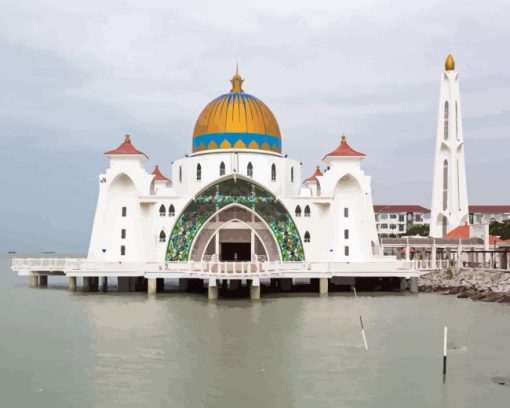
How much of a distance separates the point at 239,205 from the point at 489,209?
69.4 m

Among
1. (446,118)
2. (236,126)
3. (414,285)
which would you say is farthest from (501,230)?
(236,126)

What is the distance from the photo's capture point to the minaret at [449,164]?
52.0 m

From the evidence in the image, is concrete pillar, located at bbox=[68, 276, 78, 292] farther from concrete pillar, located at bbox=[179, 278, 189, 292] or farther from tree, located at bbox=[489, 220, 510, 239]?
tree, located at bbox=[489, 220, 510, 239]

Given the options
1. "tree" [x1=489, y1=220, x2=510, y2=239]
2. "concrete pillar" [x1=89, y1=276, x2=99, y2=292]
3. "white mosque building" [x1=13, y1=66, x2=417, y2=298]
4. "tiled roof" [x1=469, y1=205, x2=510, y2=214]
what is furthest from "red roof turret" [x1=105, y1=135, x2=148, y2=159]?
"tiled roof" [x1=469, y1=205, x2=510, y2=214]

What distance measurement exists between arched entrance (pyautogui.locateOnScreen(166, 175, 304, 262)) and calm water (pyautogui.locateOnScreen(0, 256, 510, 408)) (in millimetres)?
7706

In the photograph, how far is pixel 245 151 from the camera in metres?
41.2

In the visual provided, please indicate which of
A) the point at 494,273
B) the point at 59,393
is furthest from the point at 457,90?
the point at 59,393

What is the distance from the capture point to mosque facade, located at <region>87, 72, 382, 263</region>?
39406 mm

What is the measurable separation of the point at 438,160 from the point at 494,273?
16.6 metres

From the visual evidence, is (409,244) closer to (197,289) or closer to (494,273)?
(494,273)

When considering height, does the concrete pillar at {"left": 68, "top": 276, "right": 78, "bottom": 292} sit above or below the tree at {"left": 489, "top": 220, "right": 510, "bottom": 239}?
below

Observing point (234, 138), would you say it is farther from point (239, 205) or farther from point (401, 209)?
point (401, 209)

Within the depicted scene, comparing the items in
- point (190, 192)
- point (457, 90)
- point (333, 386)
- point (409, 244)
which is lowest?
point (333, 386)

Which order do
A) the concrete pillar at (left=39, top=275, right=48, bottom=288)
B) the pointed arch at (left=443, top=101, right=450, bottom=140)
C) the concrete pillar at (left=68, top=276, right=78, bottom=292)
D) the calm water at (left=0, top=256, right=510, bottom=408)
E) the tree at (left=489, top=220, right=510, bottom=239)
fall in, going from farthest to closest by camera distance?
the tree at (left=489, top=220, right=510, bottom=239) < the pointed arch at (left=443, top=101, right=450, bottom=140) < the concrete pillar at (left=39, top=275, right=48, bottom=288) < the concrete pillar at (left=68, top=276, right=78, bottom=292) < the calm water at (left=0, top=256, right=510, bottom=408)
